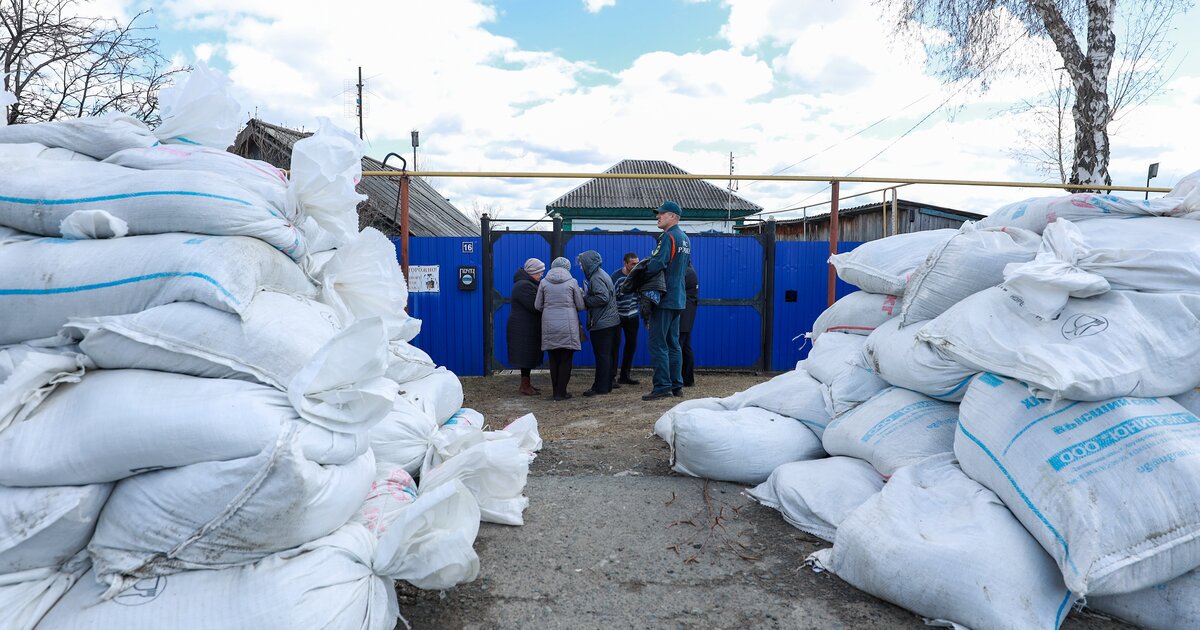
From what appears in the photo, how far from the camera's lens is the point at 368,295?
2.87 meters

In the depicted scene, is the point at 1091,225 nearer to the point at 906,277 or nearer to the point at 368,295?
the point at 906,277

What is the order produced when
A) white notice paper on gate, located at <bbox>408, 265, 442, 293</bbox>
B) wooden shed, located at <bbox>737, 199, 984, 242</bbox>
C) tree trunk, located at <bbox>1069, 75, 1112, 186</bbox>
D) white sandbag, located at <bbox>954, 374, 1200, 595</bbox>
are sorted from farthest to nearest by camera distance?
wooden shed, located at <bbox>737, 199, 984, 242</bbox> → tree trunk, located at <bbox>1069, 75, 1112, 186</bbox> → white notice paper on gate, located at <bbox>408, 265, 442, 293</bbox> → white sandbag, located at <bbox>954, 374, 1200, 595</bbox>

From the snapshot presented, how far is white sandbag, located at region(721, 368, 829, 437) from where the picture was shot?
340 cm

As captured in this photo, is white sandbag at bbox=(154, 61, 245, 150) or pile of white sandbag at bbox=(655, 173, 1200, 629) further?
white sandbag at bbox=(154, 61, 245, 150)

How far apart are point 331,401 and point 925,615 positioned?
72.9 inches

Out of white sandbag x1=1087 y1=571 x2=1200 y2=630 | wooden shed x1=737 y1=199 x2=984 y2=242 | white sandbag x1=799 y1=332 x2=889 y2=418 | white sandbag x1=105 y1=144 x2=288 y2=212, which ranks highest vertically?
wooden shed x1=737 y1=199 x2=984 y2=242

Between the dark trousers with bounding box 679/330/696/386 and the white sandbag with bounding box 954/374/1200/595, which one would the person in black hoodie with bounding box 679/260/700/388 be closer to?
the dark trousers with bounding box 679/330/696/386

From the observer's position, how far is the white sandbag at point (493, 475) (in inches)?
105

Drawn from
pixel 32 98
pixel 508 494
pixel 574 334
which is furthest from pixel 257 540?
pixel 32 98

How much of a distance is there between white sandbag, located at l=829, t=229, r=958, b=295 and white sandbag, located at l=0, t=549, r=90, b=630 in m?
3.39

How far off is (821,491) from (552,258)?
553 centimetres

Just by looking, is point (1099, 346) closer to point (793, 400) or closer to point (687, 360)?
point (793, 400)

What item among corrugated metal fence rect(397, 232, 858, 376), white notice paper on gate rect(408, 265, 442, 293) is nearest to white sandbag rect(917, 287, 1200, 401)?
corrugated metal fence rect(397, 232, 858, 376)

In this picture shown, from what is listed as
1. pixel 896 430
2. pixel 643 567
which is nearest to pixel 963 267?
pixel 896 430
